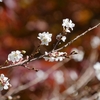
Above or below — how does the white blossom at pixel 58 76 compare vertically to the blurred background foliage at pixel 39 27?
below

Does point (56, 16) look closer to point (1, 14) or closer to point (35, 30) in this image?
point (35, 30)

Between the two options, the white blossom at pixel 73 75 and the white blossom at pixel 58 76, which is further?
the white blossom at pixel 73 75

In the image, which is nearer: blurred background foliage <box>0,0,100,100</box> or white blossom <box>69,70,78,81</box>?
blurred background foliage <box>0,0,100,100</box>

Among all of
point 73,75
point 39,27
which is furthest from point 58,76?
point 39,27

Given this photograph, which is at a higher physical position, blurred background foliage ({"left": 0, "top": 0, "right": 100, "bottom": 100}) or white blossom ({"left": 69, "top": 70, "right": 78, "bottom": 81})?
blurred background foliage ({"left": 0, "top": 0, "right": 100, "bottom": 100})

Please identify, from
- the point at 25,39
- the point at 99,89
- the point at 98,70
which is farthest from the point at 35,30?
the point at 98,70

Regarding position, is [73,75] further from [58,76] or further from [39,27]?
[39,27]

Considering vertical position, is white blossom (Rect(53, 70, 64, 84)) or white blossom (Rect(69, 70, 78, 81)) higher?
white blossom (Rect(69, 70, 78, 81))

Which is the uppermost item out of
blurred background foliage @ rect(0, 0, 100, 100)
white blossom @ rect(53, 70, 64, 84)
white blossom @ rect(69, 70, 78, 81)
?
blurred background foliage @ rect(0, 0, 100, 100)
